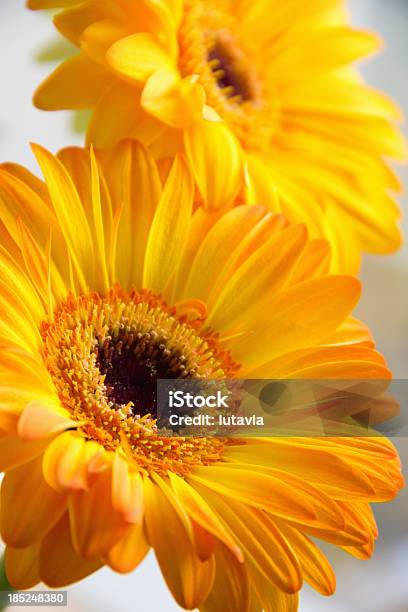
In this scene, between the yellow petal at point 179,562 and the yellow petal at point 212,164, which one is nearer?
the yellow petal at point 179,562

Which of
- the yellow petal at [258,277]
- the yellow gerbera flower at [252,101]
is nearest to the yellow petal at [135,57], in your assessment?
the yellow gerbera flower at [252,101]

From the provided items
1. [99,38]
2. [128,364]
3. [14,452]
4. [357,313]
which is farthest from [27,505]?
[357,313]

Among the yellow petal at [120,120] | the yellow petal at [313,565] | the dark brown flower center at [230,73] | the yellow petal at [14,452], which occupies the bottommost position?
the yellow petal at [313,565]

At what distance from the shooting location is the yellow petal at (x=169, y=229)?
41 centimetres

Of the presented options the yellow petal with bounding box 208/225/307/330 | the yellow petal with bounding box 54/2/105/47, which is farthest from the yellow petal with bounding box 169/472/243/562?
the yellow petal with bounding box 54/2/105/47

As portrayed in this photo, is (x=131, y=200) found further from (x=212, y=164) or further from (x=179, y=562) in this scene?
(x=179, y=562)

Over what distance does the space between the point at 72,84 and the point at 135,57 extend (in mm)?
44

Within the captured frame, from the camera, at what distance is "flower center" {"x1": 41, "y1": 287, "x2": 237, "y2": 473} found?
1.18ft

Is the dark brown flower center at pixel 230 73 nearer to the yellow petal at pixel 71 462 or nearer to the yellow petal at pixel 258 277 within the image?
the yellow petal at pixel 258 277

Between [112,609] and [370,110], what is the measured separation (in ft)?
1.12

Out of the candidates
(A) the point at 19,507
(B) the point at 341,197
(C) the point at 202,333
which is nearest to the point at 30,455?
(A) the point at 19,507

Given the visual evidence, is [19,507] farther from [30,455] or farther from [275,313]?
[275,313]

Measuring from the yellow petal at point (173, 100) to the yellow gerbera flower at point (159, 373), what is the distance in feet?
0.09

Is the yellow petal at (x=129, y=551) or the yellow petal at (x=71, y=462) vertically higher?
the yellow petal at (x=71, y=462)
